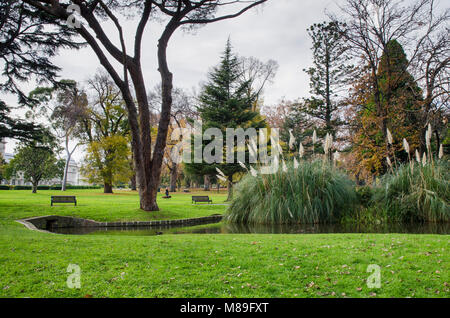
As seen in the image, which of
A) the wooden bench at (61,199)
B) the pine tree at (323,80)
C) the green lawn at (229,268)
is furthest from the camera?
the pine tree at (323,80)

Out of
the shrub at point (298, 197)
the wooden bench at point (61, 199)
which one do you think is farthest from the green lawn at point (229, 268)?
the wooden bench at point (61, 199)

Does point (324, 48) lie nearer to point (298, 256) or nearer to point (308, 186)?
point (308, 186)

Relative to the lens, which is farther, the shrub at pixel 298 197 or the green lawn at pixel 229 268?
the shrub at pixel 298 197

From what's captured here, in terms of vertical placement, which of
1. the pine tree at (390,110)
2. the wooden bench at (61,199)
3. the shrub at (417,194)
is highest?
the pine tree at (390,110)

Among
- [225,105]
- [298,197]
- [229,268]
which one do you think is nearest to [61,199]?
[298,197]

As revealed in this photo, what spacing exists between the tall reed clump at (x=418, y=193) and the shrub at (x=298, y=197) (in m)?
0.98

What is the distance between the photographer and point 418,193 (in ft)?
26.2

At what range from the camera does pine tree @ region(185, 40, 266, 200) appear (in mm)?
22344

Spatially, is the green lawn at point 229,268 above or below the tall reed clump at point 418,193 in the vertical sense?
below

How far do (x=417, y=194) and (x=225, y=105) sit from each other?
1627 cm

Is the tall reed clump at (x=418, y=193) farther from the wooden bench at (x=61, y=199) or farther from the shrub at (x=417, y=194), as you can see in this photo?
the wooden bench at (x=61, y=199)

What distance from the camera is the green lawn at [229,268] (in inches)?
104

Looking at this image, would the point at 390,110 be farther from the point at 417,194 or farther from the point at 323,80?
the point at 323,80

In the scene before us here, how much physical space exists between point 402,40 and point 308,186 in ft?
34.8
